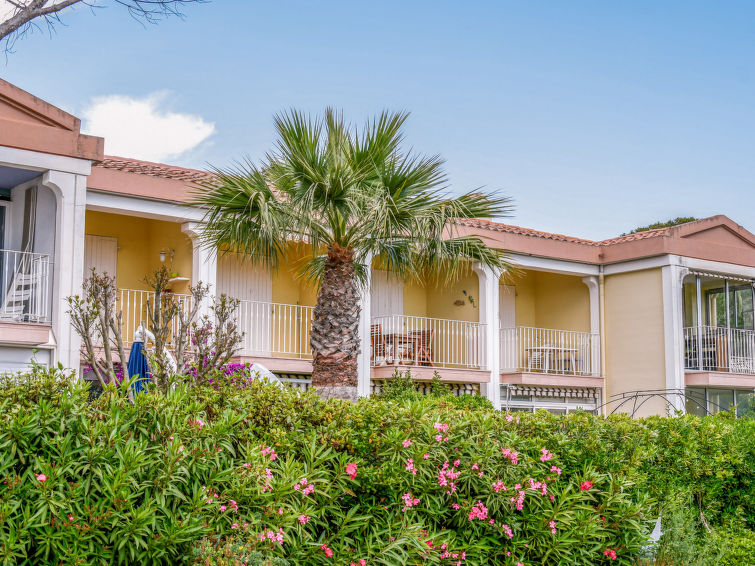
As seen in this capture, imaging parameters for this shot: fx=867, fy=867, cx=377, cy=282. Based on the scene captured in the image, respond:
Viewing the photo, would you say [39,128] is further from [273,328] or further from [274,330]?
[274,330]

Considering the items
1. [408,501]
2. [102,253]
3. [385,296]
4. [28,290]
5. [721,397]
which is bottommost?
[408,501]

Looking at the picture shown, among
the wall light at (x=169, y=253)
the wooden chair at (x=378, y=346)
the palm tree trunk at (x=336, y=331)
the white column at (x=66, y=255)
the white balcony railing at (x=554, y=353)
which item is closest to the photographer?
the palm tree trunk at (x=336, y=331)

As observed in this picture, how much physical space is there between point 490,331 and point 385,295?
282 cm

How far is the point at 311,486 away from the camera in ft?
19.9

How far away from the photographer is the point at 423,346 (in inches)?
720

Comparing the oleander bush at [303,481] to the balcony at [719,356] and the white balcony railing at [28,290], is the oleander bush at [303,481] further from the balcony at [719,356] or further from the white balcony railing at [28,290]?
the balcony at [719,356]

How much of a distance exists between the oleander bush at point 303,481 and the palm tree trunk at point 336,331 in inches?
145

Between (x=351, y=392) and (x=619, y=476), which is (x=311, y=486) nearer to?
(x=619, y=476)

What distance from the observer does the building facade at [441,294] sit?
41.3ft

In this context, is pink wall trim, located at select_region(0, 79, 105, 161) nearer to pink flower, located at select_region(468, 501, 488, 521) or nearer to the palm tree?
the palm tree

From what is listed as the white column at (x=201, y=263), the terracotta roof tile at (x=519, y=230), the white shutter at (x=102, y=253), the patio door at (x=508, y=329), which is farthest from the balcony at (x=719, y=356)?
the white shutter at (x=102, y=253)

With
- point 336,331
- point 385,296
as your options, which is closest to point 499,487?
point 336,331

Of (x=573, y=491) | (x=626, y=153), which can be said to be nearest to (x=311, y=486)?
(x=573, y=491)

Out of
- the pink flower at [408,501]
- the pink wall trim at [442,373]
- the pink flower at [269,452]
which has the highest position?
the pink wall trim at [442,373]
